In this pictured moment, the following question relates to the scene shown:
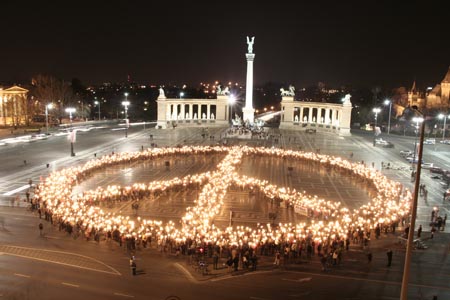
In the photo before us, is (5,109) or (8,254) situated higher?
(5,109)

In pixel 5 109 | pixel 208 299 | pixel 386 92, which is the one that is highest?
pixel 386 92

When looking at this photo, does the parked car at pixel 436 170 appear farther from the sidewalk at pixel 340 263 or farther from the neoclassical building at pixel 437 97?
the neoclassical building at pixel 437 97

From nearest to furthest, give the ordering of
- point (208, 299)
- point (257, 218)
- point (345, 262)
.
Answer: point (208, 299), point (345, 262), point (257, 218)

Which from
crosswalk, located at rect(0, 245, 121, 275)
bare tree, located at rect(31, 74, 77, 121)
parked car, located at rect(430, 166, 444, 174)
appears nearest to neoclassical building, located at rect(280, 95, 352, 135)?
parked car, located at rect(430, 166, 444, 174)

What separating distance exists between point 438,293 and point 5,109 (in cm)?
8485

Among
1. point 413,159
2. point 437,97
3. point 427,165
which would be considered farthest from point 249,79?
point 437,97

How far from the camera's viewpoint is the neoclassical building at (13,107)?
262 feet

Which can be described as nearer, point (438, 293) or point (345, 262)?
point (438, 293)

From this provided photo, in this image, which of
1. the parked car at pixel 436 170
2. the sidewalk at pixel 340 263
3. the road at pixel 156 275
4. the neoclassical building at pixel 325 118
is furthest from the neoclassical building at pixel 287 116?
the sidewalk at pixel 340 263

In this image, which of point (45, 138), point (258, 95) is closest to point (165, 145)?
point (45, 138)

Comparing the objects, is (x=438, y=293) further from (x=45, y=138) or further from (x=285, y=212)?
(x=45, y=138)

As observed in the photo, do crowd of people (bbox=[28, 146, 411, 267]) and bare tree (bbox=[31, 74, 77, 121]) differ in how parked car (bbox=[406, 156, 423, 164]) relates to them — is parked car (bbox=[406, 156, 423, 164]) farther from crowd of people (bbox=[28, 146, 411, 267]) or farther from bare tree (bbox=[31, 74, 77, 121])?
bare tree (bbox=[31, 74, 77, 121])

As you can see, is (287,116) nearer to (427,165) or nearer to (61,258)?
(427,165)

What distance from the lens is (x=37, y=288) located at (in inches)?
636
